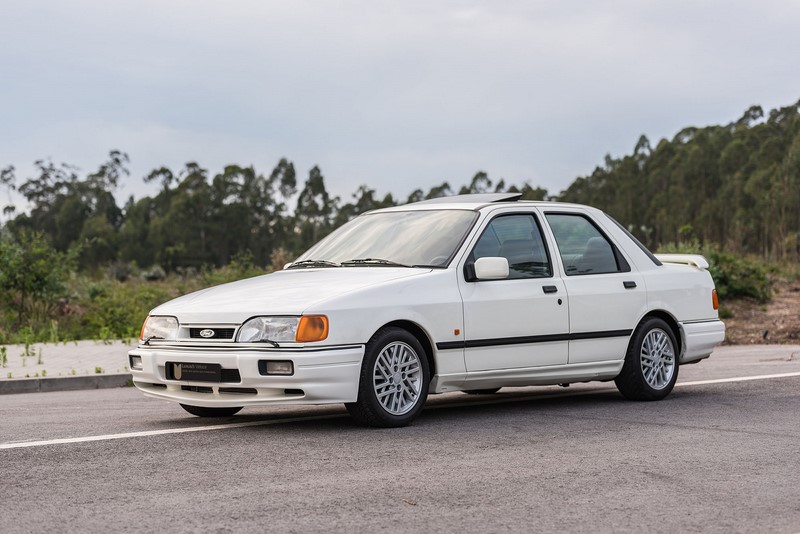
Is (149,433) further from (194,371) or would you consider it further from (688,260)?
(688,260)

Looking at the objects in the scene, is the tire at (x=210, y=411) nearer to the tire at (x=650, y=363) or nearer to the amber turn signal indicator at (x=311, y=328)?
the amber turn signal indicator at (x=311, y=328)

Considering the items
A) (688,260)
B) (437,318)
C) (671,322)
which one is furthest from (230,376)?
(688,260)

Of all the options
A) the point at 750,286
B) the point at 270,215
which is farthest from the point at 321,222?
the point at 750,286

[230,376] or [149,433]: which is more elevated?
[230,376]

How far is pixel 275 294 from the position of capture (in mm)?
7621

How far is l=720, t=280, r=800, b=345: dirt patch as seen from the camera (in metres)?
17.7

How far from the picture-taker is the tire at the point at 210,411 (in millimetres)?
8422

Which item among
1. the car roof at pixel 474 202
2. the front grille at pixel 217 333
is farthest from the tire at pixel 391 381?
the car roof at pixel 474 202

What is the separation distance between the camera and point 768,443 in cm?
722

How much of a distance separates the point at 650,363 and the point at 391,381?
293 cm

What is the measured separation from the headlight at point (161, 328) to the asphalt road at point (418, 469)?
0.66 m

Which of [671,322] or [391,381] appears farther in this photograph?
[671,322]

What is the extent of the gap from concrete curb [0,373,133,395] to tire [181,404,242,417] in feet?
12.9

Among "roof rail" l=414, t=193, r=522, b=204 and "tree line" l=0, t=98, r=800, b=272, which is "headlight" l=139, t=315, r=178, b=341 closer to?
"roof rail" l=414, t=193, r=522, b=204
